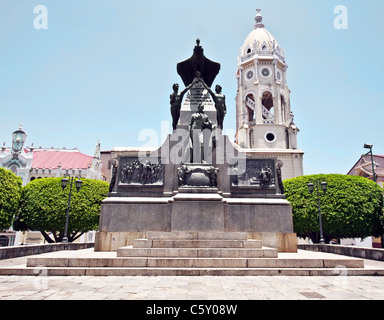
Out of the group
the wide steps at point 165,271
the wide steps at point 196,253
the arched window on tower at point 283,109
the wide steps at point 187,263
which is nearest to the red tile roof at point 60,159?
the arched window on tower at point 283,109

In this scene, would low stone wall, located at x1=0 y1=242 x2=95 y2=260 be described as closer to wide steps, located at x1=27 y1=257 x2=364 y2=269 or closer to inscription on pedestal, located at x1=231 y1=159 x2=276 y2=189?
wide steps, located at x1=27 y1=257 x2=364 y2=269

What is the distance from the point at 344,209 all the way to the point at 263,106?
1672 inches

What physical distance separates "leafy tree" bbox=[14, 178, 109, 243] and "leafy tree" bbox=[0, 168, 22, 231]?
1.33 metres

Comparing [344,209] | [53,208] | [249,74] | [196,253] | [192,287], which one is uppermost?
[249,74]

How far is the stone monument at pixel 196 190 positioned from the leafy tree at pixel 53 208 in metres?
18.6

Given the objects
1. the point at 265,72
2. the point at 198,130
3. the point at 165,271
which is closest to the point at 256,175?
the point at 198,130

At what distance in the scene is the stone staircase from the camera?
7027 mm

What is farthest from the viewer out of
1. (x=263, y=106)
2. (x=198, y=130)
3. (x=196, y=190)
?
(x=263, y=106)

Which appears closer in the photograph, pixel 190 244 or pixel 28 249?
pixel 190 244

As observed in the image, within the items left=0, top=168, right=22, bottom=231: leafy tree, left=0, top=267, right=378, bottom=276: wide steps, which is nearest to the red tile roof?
left=0, top=168, right=22, bottom=231: leafy tree

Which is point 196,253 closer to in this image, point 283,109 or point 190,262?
point 190,262

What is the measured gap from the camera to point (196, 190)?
11461mm

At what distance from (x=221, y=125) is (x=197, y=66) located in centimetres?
368
